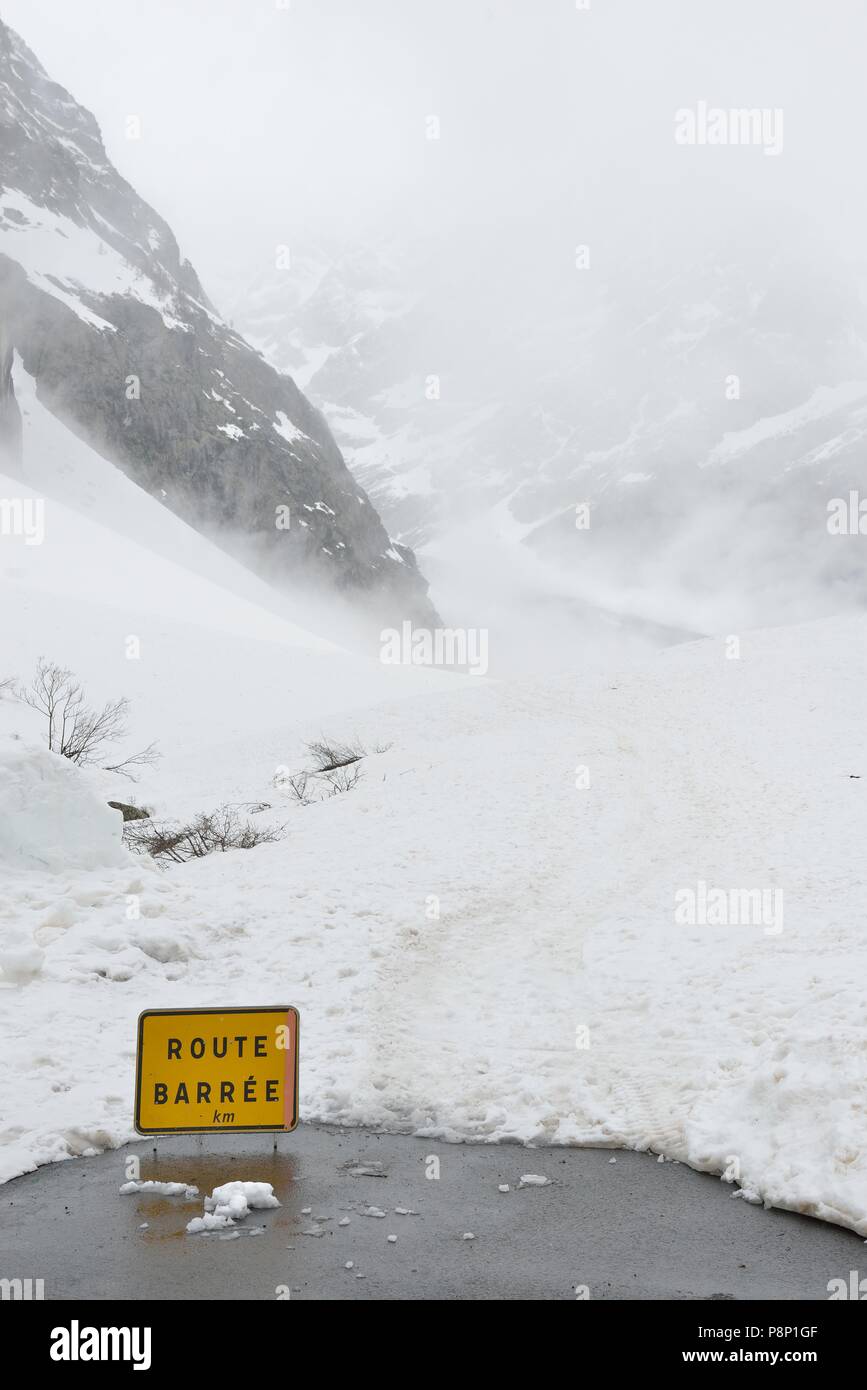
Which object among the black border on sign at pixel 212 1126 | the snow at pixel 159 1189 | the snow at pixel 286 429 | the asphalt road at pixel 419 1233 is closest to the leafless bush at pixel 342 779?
the black border on sign at pixel 212 1126

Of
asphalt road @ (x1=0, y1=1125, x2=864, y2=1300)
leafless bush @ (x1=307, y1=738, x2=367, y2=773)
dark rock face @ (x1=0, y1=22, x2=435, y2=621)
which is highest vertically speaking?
dark rock face @ (x1=0, y1=22, x2=435, y2=621)

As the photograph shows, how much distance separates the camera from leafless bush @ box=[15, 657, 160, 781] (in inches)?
1069

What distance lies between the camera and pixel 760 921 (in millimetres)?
12844

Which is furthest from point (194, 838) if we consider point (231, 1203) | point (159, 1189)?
point (231, 1203)

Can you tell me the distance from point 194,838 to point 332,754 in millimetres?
9057

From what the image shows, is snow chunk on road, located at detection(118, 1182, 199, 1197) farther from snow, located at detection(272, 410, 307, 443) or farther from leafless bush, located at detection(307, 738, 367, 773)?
snow, located at detection(272, 410, 307, 443)

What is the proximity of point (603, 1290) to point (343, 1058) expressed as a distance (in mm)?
4213

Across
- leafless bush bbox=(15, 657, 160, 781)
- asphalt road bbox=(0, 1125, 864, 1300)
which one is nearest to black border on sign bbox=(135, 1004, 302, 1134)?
asphalt road bbox=(0, 1125, 864, 1300)

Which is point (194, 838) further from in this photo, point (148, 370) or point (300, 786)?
point (148, 370)

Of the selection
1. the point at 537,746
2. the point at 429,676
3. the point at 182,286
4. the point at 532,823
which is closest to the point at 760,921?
the point at 532,823

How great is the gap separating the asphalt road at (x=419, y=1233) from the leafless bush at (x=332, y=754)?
1842cm

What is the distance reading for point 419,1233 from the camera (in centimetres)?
640

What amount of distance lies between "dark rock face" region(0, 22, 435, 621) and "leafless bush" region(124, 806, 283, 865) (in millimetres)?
73367
